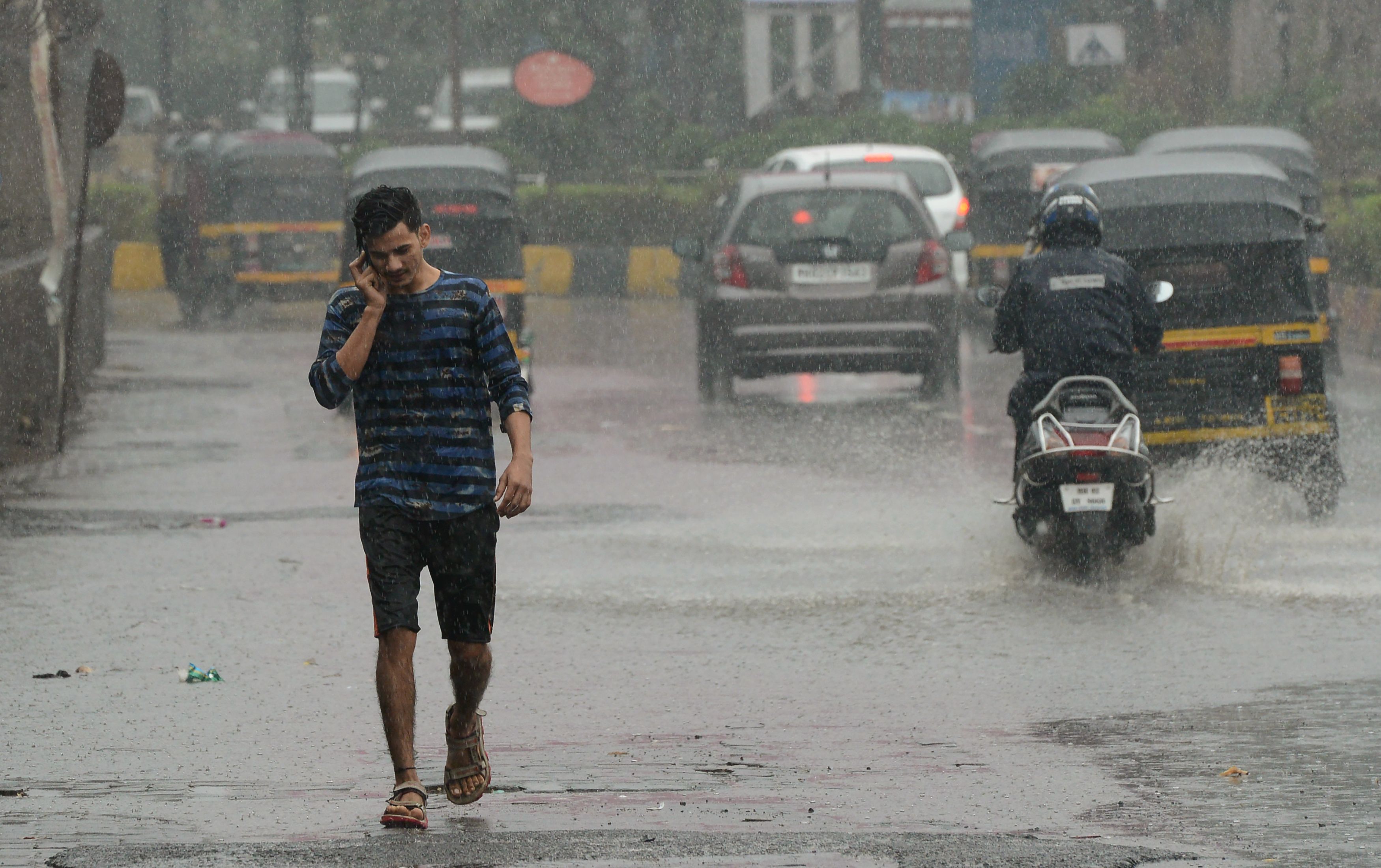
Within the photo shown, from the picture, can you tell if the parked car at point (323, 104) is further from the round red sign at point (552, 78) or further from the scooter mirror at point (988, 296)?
the scooter mirror at point (988, 296)

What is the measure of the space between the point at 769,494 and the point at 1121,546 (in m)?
3.31

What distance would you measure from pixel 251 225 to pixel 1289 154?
1372 centimetres

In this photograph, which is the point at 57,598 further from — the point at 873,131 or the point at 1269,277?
the point at 873,131

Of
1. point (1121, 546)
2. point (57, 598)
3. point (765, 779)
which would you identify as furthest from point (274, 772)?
point (1121, 546)

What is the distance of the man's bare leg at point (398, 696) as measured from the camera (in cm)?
575

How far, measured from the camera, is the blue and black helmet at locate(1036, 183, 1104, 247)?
10.2 metres

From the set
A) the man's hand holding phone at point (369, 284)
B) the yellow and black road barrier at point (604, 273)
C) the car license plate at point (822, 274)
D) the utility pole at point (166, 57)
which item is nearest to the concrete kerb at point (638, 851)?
the man's hand holding phone at point (369, 284)

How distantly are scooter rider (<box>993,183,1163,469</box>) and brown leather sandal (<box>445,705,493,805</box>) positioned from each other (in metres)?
4.75

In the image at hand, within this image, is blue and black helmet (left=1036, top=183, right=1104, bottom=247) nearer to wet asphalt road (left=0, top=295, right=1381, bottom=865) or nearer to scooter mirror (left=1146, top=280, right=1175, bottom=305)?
scooter mirror (left=1146, top=280, right=1175, bottom=305)

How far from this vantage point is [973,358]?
859 inches

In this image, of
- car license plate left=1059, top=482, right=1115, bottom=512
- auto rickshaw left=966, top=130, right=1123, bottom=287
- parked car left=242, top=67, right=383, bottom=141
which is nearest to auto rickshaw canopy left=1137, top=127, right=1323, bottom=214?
auto rickshaw left=966, top=130, right=1123, bottom=287

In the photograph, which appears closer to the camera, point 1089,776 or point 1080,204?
point 1089,776

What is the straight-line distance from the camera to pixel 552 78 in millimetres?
41594

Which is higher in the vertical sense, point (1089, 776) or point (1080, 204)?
point (1080, 204)
